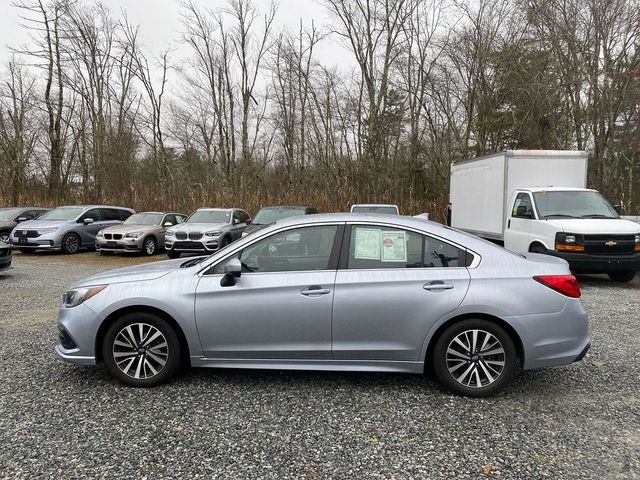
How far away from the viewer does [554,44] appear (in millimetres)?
20047

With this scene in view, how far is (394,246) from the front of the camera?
A: 12.6ft

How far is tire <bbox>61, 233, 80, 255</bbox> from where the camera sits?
1523cm

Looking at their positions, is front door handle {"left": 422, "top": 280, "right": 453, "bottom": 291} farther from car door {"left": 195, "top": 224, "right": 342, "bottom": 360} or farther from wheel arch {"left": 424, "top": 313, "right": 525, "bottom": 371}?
car door {"left": 195, "top": 224, "right": 342, "bottom": 360}

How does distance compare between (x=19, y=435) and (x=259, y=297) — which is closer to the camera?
(x=19, y=435)

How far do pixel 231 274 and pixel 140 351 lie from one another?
1.06 meters

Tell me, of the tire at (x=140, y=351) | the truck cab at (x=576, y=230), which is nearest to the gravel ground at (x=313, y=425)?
the tire at (x=140, y=351)

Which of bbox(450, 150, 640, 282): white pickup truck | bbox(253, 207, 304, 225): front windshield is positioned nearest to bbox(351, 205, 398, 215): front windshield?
bbox(253, 207, 304, 225): front windshield

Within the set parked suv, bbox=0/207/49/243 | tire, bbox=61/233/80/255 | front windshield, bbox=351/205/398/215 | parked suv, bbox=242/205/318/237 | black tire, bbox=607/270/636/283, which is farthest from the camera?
parked suv, bbox=0/207/49/243

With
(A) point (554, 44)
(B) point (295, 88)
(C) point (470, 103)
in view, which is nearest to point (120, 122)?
(B) point (295, 88)

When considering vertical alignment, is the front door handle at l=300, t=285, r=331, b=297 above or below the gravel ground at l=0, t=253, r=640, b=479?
above

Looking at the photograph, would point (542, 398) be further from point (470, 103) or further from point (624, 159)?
point (624, 159)

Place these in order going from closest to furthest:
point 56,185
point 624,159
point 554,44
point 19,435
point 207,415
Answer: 1. point 19,435
2. point 207,415
3. point 554,44
4. point 624,159
5. point 56,185

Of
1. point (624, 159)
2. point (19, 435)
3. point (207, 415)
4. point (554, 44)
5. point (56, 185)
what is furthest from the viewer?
point (56, 185)

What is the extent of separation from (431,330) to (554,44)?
70.3 feet
